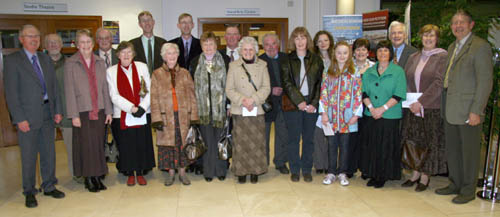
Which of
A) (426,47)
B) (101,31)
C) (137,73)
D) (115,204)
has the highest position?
(101,31)

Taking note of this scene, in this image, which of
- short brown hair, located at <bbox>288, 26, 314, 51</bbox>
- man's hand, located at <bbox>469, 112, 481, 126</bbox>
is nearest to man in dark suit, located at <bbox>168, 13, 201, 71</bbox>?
short brown hair, located at <bbox>288, 26, 314, 51</bbox>

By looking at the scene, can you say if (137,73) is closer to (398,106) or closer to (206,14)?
(398,106)

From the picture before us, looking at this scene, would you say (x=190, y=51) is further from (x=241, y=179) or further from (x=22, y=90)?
(x=22, y=90)

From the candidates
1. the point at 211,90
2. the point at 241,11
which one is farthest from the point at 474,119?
the point at 241,11

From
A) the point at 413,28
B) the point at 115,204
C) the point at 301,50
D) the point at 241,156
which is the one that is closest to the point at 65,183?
the point at 115,204

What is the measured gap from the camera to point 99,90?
3.71m

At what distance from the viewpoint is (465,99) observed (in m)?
3.19

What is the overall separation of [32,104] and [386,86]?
11.7 ft

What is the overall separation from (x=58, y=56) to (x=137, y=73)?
4.02 feet

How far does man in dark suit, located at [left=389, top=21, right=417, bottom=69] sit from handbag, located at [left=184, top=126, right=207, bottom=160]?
7.97 ft

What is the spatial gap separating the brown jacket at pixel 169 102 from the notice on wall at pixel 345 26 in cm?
333

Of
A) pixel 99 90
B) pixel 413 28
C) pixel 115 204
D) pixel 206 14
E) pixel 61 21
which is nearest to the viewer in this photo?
pixel 115 204

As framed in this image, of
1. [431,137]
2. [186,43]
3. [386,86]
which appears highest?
[186,43]

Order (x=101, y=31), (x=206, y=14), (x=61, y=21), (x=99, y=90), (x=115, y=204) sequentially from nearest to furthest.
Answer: (x=115, y=204), (x=99, y=90), (x=101, y=31), (x=61, y=21), (x=206, y=14)
